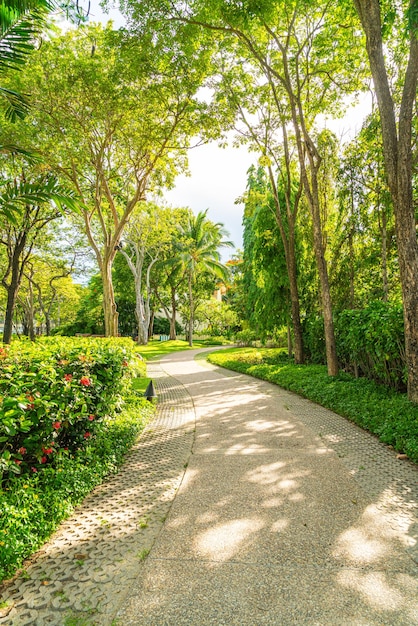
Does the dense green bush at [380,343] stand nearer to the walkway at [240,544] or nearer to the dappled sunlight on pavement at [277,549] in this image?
the walkway at [240,544]

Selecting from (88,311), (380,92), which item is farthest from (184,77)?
(88,311)

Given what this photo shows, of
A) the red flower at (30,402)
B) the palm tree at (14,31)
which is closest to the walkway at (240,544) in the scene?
the red flower at (30,402)

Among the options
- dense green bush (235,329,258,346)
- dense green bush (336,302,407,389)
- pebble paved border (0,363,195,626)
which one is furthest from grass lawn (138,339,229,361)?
pebble paved border (0,363,195,626)

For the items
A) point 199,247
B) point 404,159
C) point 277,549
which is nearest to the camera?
point 277,549

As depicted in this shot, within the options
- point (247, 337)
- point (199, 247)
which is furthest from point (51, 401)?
point (199, 247)

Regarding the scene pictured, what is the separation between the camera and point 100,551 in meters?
2.87

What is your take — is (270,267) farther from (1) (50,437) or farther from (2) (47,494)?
(2) (47,494)

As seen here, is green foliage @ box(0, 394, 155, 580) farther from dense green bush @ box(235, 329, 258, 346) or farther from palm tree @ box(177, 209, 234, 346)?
palm tree @ box(177, 209, 234, 346)

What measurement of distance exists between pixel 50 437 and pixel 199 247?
29.2m

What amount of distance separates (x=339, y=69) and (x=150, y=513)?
1165 centimetres

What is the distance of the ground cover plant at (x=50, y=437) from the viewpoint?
2766 mm

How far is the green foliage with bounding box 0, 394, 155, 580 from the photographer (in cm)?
260

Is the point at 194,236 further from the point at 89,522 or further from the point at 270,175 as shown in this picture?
the point at 89,522

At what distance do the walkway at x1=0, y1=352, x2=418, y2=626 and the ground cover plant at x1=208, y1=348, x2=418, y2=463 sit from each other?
0.30 meters
